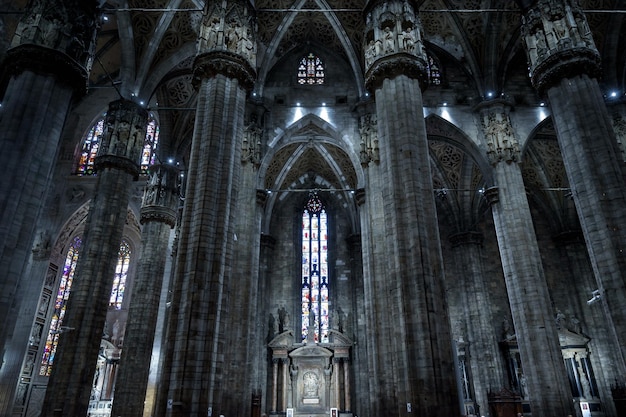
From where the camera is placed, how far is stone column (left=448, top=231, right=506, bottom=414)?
77.4 feet

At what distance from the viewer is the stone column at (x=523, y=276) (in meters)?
15.2

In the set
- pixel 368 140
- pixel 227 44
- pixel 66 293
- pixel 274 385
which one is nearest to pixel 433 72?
pixel 368 140

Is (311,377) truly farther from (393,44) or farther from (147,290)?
(393,44)

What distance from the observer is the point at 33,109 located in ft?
37.6

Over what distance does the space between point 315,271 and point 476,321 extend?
977 centimetres

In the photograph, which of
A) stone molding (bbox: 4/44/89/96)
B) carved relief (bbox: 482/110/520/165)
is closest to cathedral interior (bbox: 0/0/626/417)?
stone molding (bbox: 4/44/89/96)

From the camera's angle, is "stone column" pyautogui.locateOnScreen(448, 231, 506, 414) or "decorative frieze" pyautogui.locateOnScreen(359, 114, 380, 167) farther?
"stone column" pyautogui.locateOnScreen(448, 231, 506, 414)

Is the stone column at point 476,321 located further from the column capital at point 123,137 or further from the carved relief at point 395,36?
the column capital at point 123,137

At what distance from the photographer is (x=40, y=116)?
37.6 ft

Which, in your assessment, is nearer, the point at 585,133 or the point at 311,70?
the point at 585,133

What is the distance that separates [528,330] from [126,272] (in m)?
23.4

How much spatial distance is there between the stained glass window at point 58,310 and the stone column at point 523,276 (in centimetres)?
2137

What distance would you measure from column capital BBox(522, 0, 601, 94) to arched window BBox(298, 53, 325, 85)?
10731mm

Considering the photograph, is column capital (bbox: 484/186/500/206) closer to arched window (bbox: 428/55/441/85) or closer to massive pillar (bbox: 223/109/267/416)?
arched window (bbox: 428/55/441/85)
